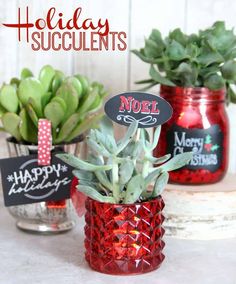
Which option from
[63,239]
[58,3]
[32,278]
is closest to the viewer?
[32,278]

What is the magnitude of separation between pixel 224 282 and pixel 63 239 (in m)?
0.27

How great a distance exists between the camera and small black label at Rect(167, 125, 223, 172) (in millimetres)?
1062

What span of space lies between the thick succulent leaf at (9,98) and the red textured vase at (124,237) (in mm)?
248

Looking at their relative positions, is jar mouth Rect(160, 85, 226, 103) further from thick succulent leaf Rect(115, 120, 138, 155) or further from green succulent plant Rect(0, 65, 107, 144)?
thick succulent leaf Rect(115, 120, 138, 155)

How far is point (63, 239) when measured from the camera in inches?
40.1

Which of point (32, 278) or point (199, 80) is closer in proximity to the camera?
point (32, 278)

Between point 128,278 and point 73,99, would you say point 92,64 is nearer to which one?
point 73,99

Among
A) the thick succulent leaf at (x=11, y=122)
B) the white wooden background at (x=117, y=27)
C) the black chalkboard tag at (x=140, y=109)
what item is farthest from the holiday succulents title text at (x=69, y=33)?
the black chalkboard tag at (x=140, y=109)

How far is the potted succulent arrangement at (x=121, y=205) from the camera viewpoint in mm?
854

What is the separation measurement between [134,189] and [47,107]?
234 millimetres

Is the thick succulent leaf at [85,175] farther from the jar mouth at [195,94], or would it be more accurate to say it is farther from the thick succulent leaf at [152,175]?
the jar mouth at [195,94]

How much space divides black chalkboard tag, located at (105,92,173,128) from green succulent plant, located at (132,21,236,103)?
0.16 metres

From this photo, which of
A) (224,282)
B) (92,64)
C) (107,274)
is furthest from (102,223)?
(92,64)

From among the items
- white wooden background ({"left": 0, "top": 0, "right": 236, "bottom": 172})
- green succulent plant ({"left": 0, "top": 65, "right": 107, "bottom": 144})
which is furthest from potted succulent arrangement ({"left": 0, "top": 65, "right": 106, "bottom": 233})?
white wooden background ({"left": 0, "top": 0, "right": 236, "bottom": 172})
